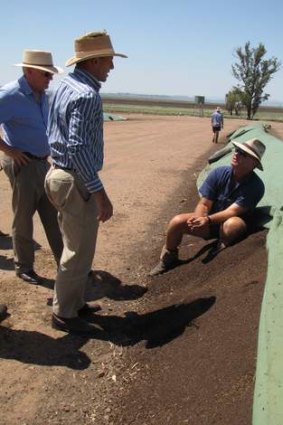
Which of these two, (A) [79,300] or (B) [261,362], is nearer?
(B) [261,362]

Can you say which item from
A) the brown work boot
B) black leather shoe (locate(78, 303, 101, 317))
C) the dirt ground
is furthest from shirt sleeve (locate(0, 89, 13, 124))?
the brown work boot

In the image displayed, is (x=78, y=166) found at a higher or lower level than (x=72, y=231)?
higher

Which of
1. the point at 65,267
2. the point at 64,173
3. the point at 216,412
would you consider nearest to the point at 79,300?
the point at 65,267

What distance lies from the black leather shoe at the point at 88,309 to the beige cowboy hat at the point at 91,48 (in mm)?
2010

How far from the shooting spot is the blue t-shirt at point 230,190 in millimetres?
5070

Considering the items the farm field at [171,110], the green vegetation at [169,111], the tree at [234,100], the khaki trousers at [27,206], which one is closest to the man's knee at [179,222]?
the khaki trousers at [27,206]

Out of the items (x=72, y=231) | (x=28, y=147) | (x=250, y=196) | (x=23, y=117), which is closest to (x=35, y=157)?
(x=28, y=147)

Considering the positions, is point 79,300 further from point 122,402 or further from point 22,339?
point 122,402

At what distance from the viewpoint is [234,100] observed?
7156cm

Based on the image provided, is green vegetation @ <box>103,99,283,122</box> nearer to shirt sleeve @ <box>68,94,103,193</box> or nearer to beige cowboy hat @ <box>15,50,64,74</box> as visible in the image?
beige cowboy hat @ <box>15,50,64,74</box>

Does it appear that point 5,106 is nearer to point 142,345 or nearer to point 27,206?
point 27,206

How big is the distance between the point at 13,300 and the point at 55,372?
1240mm

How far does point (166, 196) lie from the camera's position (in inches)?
392

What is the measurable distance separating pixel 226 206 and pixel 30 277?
6.91 feet
